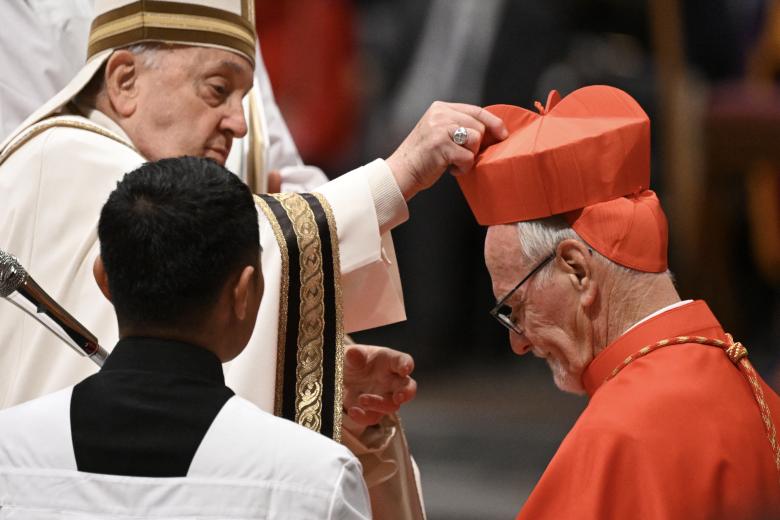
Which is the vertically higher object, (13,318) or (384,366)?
(13,318)

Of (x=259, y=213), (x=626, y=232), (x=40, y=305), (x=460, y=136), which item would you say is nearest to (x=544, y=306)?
(x=626, y=232)

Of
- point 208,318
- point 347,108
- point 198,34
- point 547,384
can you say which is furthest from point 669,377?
point 347,108

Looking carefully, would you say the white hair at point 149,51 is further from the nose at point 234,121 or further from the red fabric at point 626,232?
the red fabric at point 626,232

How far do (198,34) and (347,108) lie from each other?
507 cm

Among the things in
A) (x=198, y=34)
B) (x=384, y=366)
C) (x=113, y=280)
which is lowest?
(x=384, y=366)

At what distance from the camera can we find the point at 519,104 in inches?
297

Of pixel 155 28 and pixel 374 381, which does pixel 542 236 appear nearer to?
pixel 374 381

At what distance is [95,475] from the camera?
2.19 metres

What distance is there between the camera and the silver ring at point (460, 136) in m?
3.01

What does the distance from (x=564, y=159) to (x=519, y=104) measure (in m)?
4.65

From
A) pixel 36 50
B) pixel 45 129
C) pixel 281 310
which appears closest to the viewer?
pixel 281 310

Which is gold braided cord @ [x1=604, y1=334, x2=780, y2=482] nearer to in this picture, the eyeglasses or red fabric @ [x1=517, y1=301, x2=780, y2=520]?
red fabric @ [x1=517, y1=301, x2=780, y2=520]

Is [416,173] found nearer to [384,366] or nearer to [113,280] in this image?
[384,366]

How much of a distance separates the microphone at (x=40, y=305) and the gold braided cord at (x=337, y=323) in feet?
1.51
